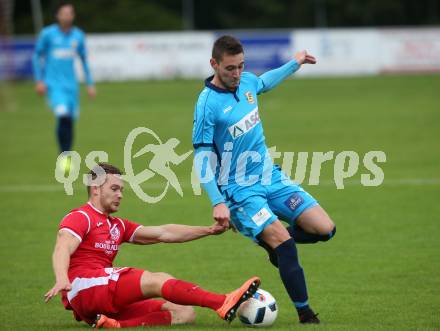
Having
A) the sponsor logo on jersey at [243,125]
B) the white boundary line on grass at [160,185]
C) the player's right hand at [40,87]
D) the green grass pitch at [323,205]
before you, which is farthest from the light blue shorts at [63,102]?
the sponsor logo on jersey at [243,125]

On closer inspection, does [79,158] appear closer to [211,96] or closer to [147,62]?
[211,96]

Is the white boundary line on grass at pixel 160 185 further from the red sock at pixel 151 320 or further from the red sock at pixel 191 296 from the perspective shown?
the red sock at pixel 191 296

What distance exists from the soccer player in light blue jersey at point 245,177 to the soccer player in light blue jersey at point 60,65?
9.53 meters

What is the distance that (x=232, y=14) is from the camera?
61656mm

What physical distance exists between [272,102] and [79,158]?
13.6m

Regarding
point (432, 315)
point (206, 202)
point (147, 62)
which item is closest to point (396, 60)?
point (147, 62)

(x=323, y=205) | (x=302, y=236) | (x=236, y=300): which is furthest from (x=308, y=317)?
(x=323, y=205)

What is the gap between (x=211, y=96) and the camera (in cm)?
758

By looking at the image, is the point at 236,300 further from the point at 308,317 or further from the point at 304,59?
the point at 304,59

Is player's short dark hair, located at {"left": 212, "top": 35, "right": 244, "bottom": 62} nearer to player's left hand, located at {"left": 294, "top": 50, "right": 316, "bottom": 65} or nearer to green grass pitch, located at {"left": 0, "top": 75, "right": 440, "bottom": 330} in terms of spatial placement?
player's left hand, located at {"left": 294, "top": 50, "right": 316, "bottom": 65}

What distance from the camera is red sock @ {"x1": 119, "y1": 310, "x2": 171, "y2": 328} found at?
749cm

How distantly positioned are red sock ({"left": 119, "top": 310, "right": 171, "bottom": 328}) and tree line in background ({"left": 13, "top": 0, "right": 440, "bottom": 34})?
48.1 m

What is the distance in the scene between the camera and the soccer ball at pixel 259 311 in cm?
730

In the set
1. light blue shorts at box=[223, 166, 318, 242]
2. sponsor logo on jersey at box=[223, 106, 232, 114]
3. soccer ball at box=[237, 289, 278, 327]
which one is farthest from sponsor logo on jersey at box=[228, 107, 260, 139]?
soccer ball at box=[237, 289, 278, 327]
